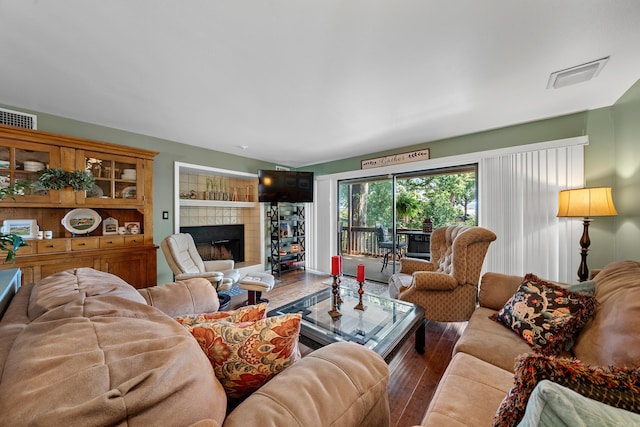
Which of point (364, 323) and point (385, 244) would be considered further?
point (385, 244)

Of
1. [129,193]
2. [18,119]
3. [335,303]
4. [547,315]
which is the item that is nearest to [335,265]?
[335,303]

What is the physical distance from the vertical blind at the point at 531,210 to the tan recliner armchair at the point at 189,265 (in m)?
3.29

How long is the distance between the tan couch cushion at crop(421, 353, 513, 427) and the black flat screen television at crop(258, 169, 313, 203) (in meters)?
3.41

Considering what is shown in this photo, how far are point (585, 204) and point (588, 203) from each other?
19mm

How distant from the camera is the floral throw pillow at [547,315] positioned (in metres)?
1.24

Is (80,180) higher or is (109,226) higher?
(80,180)

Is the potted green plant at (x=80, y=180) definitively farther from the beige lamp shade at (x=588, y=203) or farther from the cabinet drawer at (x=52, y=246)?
the beige lamp shade at (x=588, y=203)

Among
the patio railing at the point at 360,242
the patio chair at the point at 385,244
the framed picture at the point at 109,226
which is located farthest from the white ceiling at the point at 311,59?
the patio railing at the point at 360,242

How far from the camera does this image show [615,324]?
3.43 ft

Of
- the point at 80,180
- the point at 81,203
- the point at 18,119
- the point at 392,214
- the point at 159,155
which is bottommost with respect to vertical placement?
the point at 392,214

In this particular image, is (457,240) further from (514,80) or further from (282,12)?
(282,12)

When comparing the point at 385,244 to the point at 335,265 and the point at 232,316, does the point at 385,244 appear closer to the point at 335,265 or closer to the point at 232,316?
the point at 335,265

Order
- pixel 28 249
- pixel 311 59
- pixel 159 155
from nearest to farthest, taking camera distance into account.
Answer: pixel 311 59 → pixel 28 249 → pixel 159 155

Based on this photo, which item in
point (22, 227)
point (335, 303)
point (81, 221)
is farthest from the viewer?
point (81, 221)
